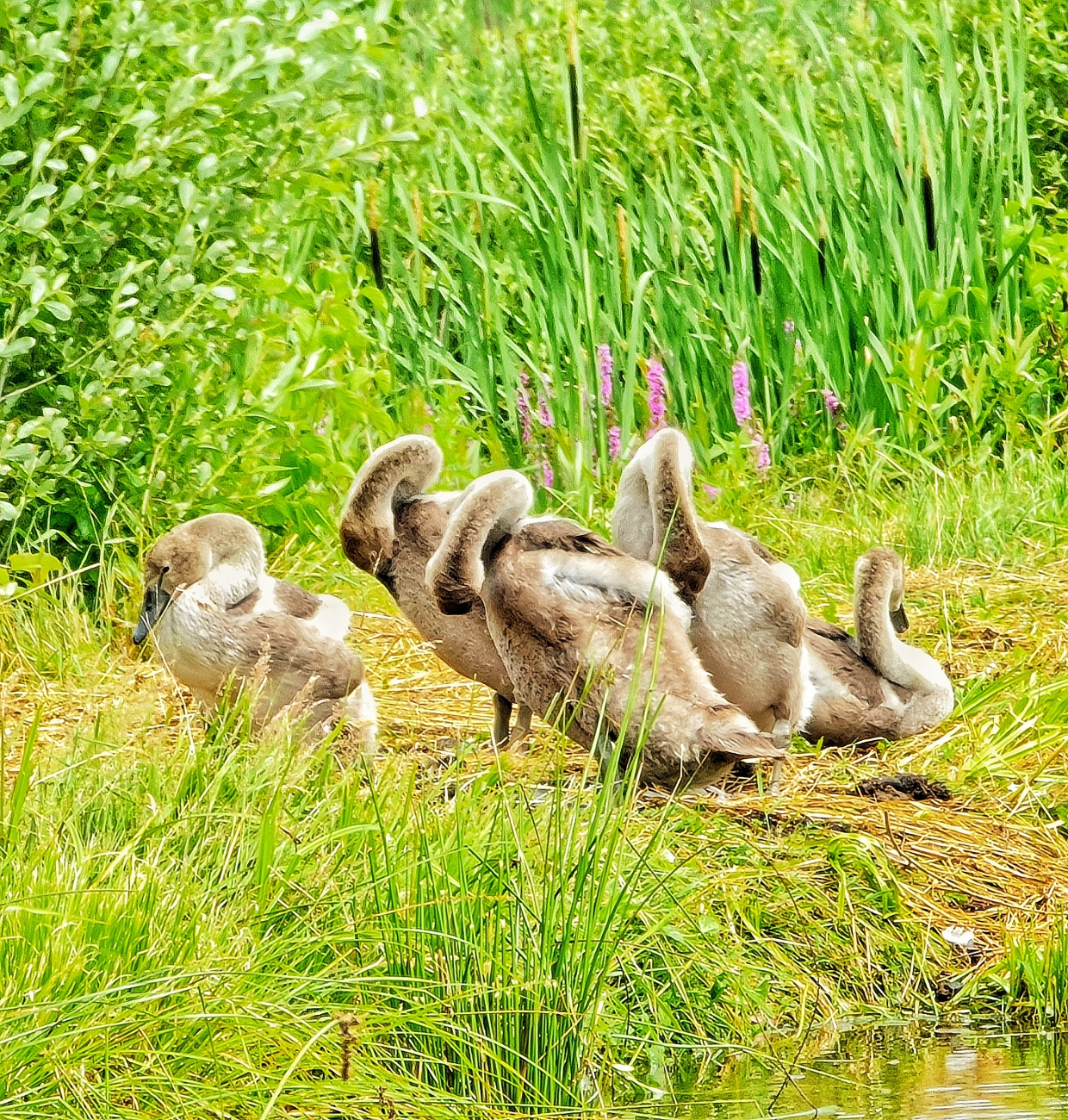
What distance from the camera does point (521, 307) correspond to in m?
9.44

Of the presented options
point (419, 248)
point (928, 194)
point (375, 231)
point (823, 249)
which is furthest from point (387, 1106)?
point (419, 248)

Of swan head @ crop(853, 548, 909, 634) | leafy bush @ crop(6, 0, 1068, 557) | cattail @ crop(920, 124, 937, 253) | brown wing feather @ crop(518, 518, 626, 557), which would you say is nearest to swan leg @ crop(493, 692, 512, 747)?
brown wing feather @ crop(518, 518, 626, 557)

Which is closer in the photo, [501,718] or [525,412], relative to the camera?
[501,718]

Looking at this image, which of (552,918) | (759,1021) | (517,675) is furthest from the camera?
(517,675)

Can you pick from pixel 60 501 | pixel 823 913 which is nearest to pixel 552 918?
pixel 823 913

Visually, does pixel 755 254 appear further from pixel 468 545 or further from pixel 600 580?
pixel 468 545

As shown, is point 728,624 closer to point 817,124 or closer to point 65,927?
point 65,927

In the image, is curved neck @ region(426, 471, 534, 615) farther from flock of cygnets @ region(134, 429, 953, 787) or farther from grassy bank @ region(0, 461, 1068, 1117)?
grassy bank @ region(0, 461, 1068, 1117)

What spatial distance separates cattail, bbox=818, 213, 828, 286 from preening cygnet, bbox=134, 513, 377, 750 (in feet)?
12.8

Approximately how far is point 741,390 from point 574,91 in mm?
1519

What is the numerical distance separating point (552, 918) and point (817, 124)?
6454 mm

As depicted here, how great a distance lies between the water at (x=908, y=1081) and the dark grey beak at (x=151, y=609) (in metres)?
2.20

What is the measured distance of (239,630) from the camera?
5305 millimetres

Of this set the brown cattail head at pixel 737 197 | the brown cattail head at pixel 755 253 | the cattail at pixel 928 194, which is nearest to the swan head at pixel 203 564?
the brown cattail head at pixel 737 197
